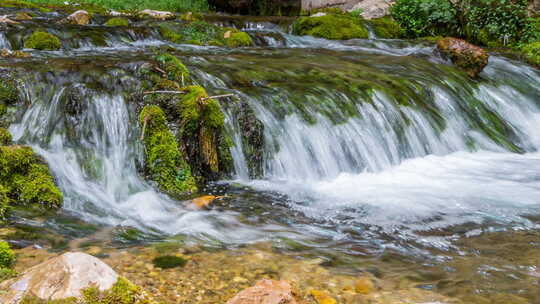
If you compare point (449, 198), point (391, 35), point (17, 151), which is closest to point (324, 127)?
point (449, 198)

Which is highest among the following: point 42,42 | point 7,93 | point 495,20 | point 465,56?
point 495,20

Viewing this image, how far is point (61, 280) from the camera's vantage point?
2424 mm

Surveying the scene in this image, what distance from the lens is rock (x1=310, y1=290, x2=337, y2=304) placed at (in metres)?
2.92

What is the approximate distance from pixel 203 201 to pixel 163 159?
2.34 feet

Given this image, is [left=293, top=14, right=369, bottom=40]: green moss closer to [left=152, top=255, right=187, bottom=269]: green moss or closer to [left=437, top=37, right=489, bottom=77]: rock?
[left=437, top=37, right=489, bottom=77]: rock

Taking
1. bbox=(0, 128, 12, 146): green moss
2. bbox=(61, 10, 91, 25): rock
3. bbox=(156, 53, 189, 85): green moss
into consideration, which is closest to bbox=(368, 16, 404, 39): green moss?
bbox=(61, 10, 91, 25): rock

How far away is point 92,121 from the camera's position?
5523 mm

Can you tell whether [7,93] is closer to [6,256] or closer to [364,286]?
[6,256]

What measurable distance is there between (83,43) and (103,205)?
6427 mm

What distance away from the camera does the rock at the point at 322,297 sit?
2918mm

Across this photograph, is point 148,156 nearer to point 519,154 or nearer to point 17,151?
point 17,151

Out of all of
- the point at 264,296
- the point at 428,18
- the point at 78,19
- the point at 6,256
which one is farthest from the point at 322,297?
the point at 428,18

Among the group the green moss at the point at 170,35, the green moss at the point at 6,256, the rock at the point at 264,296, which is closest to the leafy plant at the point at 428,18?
the green moss at the point at 170,35

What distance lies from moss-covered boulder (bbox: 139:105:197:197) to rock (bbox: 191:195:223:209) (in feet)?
0.84
